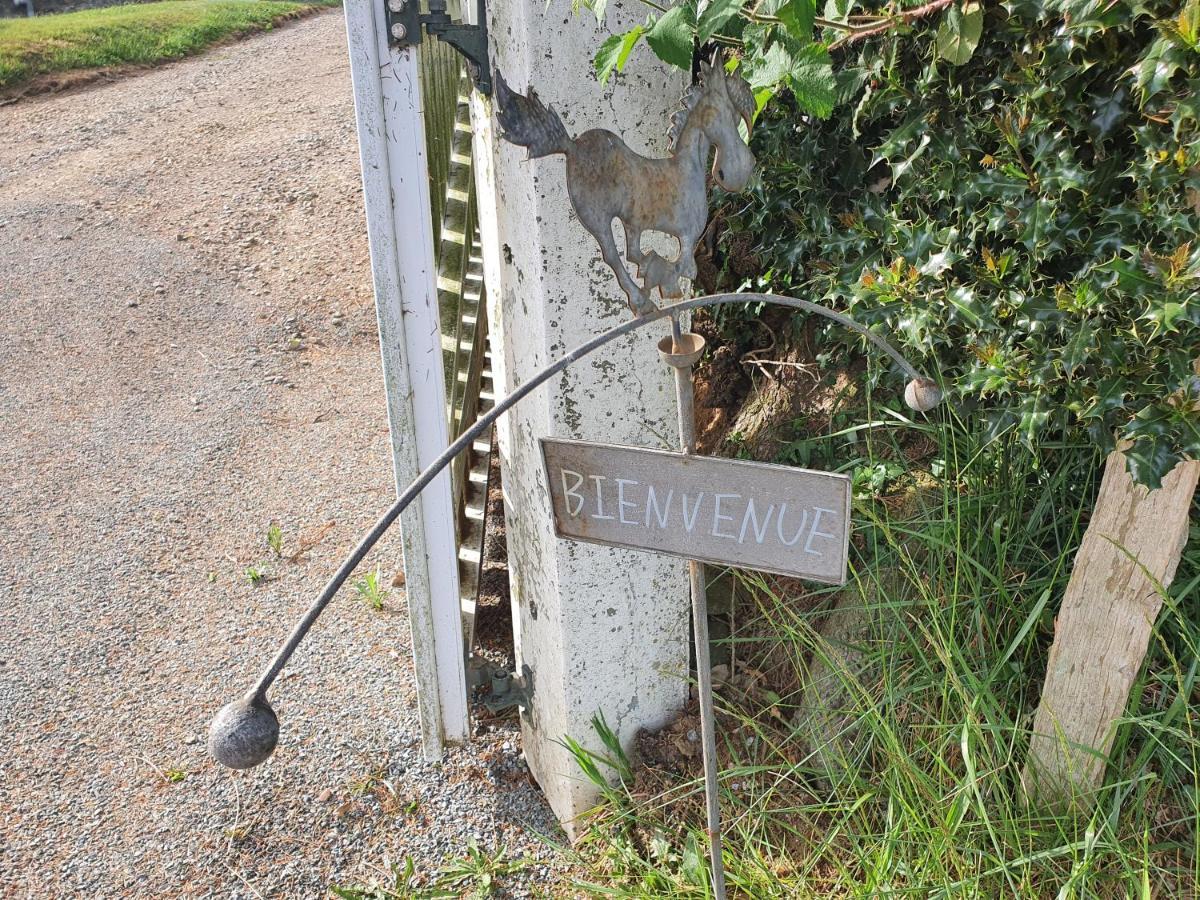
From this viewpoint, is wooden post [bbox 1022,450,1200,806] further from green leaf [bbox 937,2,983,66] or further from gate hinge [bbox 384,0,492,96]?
gate hinge [bbox 384,0,492,96]

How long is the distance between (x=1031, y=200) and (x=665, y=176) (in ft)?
2.45

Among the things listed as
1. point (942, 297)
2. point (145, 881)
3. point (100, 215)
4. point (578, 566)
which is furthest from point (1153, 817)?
point (100, 215)

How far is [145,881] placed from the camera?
254 cm

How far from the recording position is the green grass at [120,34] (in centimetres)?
955

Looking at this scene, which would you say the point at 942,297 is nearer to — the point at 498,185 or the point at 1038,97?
the point at 1038,97

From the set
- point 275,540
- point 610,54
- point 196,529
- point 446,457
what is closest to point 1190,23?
point 610,54

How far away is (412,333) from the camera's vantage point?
2.27 meters

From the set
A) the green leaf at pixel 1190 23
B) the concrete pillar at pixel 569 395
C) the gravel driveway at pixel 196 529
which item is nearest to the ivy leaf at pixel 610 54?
the concrete pillar at pixel 569 395

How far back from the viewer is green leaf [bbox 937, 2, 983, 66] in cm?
166

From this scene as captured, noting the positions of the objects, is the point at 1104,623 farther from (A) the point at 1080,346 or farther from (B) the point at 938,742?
(A) the point at 1080,346

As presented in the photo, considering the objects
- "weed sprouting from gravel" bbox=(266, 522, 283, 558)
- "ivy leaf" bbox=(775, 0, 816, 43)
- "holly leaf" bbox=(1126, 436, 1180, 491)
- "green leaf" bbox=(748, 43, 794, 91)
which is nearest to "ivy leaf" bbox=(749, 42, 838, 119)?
"green leaf" bbox=(748, 43, 794, 91)

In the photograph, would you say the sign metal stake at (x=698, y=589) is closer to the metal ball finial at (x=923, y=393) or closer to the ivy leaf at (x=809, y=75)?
the metal ball finial at (x=923, y=393)

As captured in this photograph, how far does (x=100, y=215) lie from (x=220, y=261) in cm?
124

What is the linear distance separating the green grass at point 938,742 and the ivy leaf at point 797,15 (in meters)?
0.93
